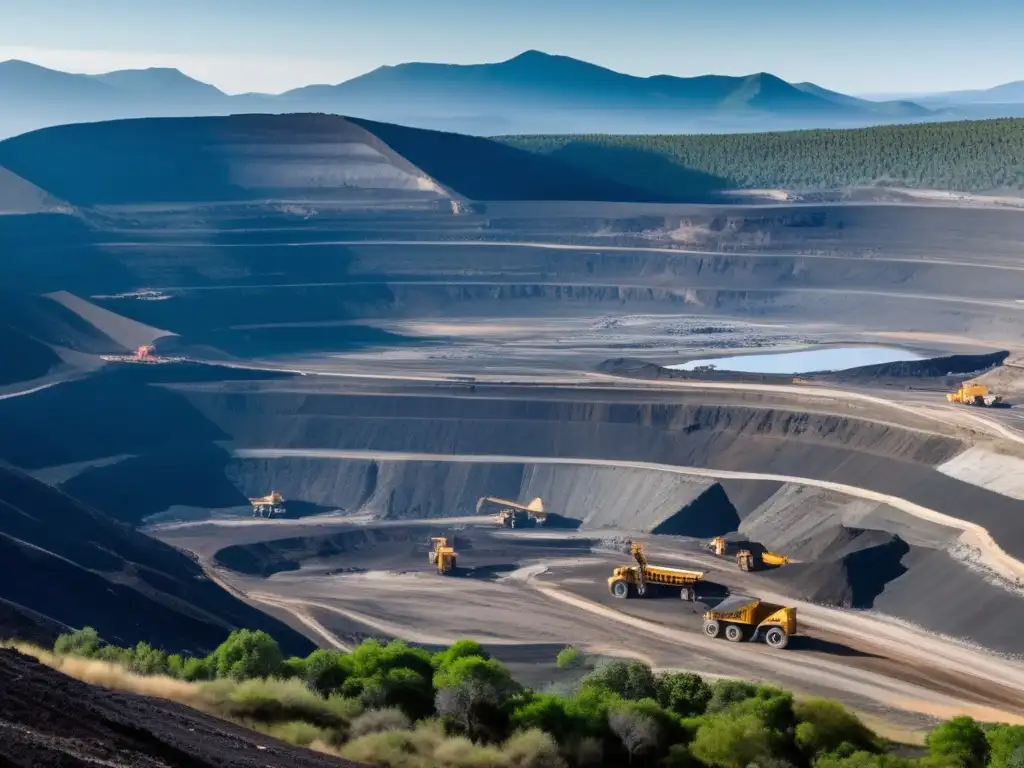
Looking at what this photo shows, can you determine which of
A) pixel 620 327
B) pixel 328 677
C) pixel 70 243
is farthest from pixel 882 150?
pixel 328 677

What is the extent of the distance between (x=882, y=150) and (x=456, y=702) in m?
138

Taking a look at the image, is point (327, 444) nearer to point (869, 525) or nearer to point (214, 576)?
point (214, 576)

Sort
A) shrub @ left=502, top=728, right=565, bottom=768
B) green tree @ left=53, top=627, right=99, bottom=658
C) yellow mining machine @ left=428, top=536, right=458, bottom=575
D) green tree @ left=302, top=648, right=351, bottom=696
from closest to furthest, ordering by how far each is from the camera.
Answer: shrub @ left=502, top=728, right=565, bottom=768
green tree @ left=302, top=648, right=351, bottom=696
green tree @ left=53, top=627, right=99, bottom=658
yellow mining machine @ left=428, top=536, right=458, bottom=575

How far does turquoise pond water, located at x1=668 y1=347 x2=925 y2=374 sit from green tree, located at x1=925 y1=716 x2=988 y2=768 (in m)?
66.9

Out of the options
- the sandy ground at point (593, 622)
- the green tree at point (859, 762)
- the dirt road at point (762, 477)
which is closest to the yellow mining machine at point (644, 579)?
the sandy ground at point (593, 622)

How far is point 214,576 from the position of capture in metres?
56.0

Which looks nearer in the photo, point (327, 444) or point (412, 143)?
point (327, 444)

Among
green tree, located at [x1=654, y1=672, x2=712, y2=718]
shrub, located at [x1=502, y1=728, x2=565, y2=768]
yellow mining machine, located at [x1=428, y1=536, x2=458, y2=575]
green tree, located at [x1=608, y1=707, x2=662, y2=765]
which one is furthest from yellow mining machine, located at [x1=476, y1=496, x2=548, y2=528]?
shrub, located at [x1=502, y1=728, x2=565, y2=768]

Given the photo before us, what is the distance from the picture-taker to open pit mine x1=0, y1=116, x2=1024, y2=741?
4888 centimetres

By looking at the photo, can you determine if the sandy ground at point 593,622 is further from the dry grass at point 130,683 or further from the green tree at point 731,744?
the dry grass at point 130,683

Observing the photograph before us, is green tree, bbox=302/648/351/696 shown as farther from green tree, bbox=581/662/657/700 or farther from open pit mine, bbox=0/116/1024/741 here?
open pit mine, bbox=0/116/1024/741

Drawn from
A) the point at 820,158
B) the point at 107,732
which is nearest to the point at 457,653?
the point at 107,732

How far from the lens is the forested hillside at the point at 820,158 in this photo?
145625mm

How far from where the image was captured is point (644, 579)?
5306 cm
